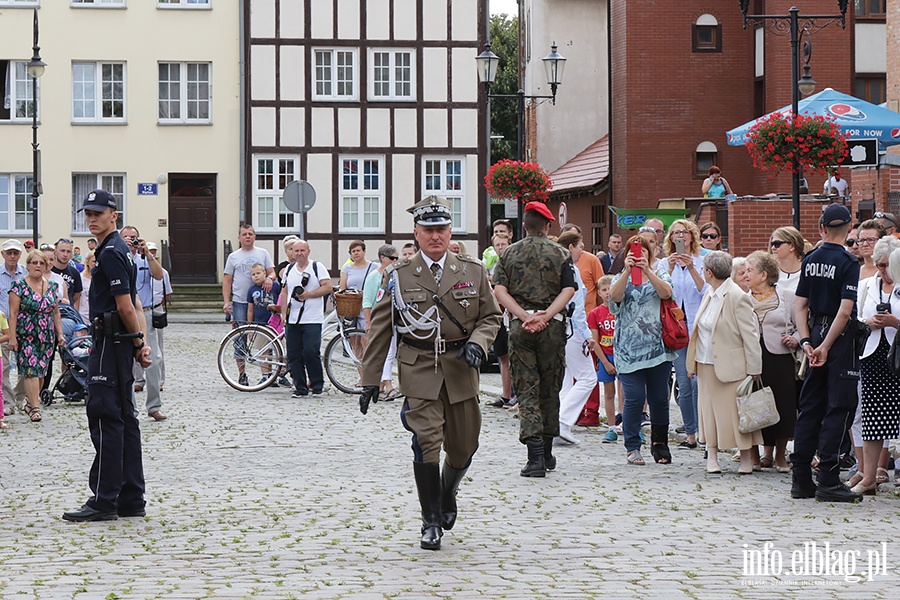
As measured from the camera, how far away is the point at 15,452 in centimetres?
1267

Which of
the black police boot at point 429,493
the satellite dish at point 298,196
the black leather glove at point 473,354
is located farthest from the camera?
the satellite dish at point 298,196

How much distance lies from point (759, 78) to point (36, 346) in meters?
26.9

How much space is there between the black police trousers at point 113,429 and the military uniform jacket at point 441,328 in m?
1.91

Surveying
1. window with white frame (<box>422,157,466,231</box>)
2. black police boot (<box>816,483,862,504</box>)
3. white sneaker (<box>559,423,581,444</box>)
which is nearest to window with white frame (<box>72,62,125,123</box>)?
window with white frame (<box>422,157,466,231</box>)

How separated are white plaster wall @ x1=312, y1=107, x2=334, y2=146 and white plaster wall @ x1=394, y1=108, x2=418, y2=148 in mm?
1832

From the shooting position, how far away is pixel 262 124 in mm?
41281

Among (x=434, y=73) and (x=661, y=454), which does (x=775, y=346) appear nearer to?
(x=661, y=454)

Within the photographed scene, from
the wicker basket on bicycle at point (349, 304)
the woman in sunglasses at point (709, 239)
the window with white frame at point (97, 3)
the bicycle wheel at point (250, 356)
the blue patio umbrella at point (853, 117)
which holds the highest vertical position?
the window with white frame at point (97, 3)

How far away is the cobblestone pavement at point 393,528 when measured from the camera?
23.4 ft

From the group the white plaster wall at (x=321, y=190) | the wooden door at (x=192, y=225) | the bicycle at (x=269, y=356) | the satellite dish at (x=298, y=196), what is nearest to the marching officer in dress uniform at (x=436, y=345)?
the bicycle at (x=269, y=356)

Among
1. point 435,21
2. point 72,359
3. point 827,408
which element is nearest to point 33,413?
point 72,359

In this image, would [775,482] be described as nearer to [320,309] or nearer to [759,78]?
[320,309]

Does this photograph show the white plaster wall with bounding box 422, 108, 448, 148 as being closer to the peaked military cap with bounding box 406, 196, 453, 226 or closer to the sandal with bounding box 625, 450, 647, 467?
the sandal with bounding box 625, 450, 647, 467

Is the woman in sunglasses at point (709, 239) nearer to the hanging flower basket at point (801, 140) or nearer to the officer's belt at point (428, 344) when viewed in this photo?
the officer's belt at point (428, 344)
